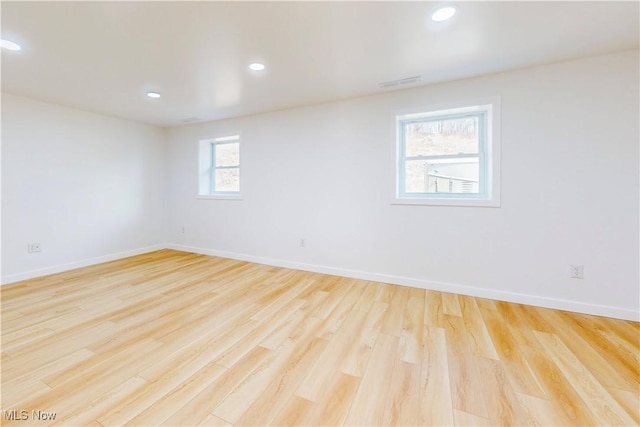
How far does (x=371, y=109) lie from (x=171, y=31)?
7.12ft

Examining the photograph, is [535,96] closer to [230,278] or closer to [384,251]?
[384,251]

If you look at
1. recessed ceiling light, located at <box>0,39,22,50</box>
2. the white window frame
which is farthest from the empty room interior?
the white window frame

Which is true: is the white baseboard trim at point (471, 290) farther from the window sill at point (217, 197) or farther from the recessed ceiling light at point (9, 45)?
the recessed ceiling light at point (9, 45)

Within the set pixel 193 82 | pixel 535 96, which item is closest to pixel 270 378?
pixel 193 82

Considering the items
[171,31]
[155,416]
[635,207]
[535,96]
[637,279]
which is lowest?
[155,416]

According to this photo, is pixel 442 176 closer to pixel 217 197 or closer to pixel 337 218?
pixel 337 218

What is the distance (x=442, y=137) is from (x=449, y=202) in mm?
772

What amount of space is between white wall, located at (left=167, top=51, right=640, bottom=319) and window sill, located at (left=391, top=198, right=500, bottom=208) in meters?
0.06

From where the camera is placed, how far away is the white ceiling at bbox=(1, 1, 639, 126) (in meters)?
1.75

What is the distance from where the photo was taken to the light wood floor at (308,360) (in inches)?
53.9

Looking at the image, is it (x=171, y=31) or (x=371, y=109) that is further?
(x=371, y=109)

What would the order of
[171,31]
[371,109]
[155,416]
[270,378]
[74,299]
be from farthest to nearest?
[371,109]
[74,299]
[171,31]
[270,378]
[155,416]

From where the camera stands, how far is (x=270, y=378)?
5.28 ft

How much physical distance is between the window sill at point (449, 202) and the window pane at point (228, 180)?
275 cm
